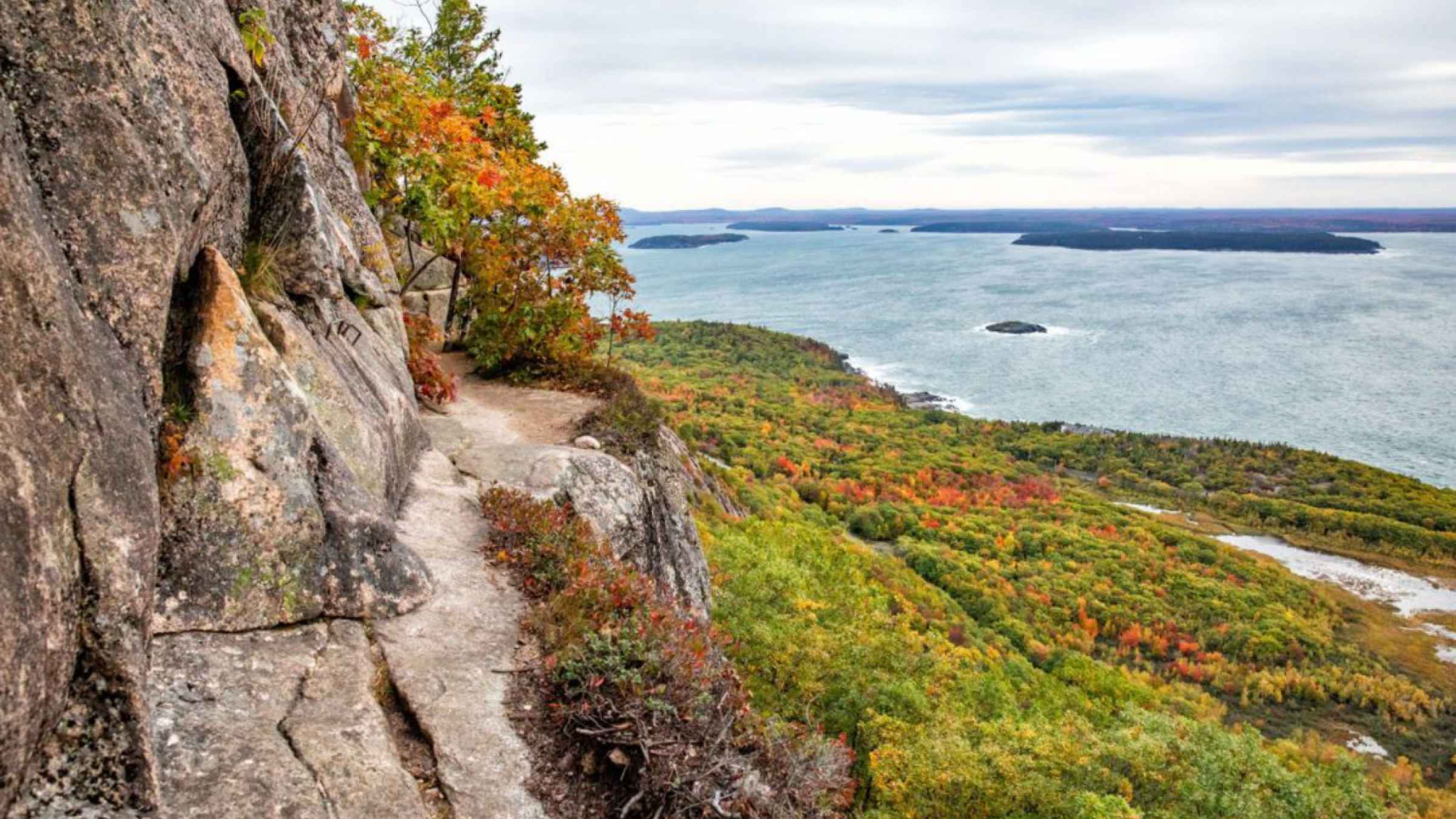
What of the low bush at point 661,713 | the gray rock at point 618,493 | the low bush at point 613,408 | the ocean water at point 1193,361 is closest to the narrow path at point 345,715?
the low bush at point 661,713

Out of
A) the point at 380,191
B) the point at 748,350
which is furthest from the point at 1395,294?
the point at 380,191

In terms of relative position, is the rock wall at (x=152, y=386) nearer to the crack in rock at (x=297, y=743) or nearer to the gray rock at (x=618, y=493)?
the crack in rock at (x=297, y=743)

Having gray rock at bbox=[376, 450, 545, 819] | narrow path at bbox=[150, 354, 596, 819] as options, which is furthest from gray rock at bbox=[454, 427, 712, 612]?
narrow path at bbox=[150, 354, 596, 819]

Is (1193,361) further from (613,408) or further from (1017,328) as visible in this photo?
(613,408)

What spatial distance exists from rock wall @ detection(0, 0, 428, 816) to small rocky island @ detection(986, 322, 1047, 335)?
157498 millimetres

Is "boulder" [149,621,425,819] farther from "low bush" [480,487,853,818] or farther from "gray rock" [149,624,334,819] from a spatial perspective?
"low bush" [480,487,853,818]

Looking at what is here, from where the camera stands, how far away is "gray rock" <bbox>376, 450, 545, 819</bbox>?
5648 millimetres

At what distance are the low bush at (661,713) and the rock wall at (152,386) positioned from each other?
143 centimetres

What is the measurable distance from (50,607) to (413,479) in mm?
6470

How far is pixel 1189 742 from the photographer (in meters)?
18.8

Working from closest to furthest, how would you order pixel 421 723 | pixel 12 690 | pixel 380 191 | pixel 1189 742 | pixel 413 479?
pixel 12 690, pixel 421 723, pixel 413 479, pixel 380 191, pixel 1189 742

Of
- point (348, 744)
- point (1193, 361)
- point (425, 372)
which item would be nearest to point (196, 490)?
point (348, 744)

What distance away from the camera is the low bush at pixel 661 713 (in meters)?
5.89

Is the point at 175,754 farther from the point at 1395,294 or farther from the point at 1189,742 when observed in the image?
the point at 1395,294
